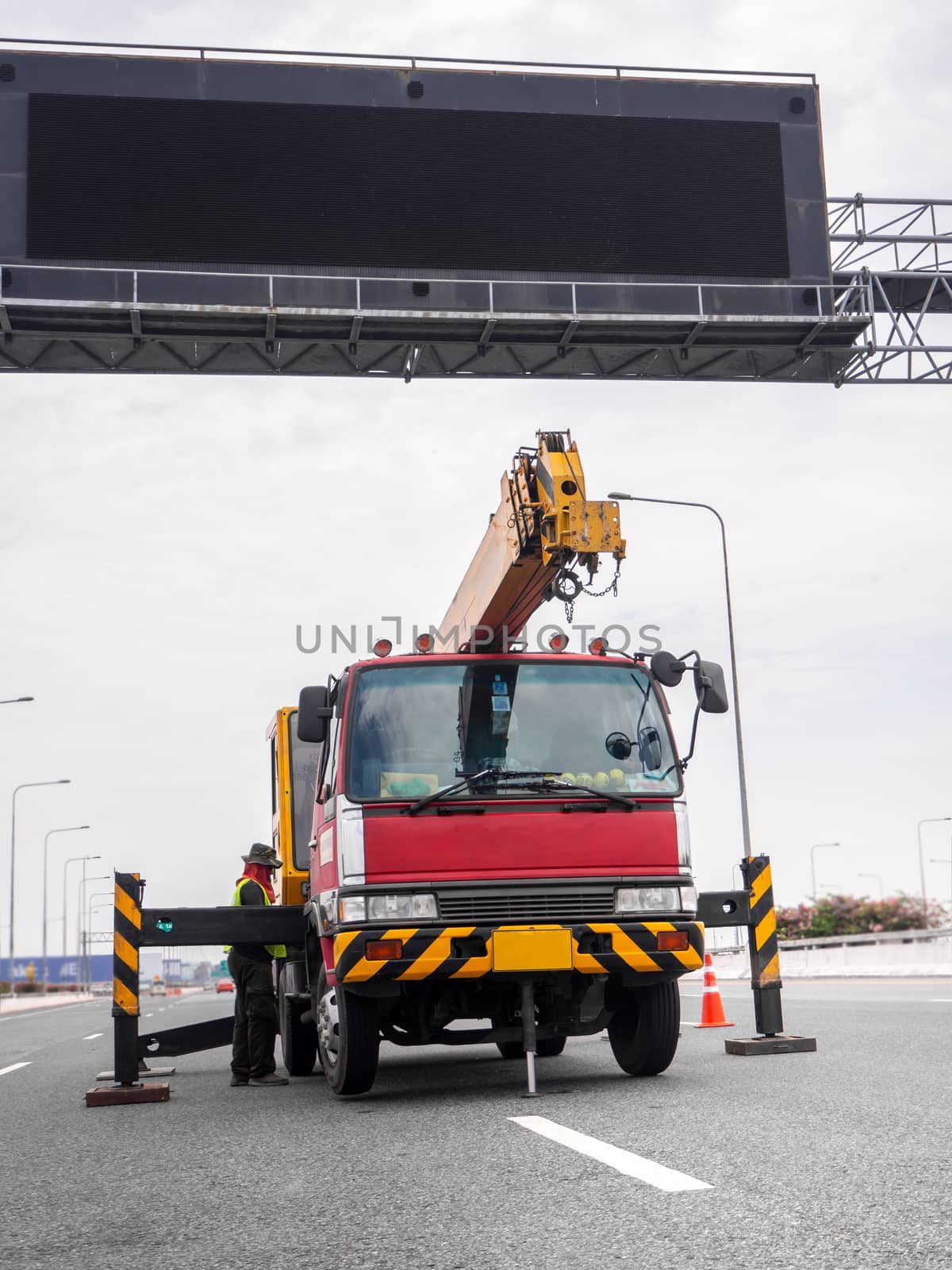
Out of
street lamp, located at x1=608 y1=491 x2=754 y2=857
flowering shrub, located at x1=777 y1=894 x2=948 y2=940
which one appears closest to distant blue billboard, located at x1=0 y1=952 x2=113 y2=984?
flowering shrub, located at x1=777 y1=894 x2=948 y2=940

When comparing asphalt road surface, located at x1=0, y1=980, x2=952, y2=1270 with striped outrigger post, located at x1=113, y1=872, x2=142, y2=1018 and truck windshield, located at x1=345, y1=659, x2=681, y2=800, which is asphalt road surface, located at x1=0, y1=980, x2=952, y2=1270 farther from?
truck windshield, located at x1=345, y1=659, x2=681, y2=800

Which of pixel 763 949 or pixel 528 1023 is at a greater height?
pixel 763 949

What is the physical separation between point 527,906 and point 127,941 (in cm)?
302

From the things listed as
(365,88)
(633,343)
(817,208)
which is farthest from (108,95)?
(817,208)

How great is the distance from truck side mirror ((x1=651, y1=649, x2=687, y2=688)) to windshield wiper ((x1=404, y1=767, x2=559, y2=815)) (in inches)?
42.6

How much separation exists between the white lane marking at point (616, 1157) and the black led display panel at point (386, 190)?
39.4 feet

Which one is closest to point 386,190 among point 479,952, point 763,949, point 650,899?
point 763,949

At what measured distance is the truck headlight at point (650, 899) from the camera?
8344 millimetres

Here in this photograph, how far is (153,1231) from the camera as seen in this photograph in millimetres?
4855

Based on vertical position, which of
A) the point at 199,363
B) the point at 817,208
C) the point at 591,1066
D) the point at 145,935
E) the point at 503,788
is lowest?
the point at 591,1066

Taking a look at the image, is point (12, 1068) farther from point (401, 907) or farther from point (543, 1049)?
point (401, 907)

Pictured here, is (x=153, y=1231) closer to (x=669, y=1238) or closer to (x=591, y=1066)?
(x=669, y=1238)

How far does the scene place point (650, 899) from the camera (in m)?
8.41

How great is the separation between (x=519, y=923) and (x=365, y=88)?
40.2 feet
